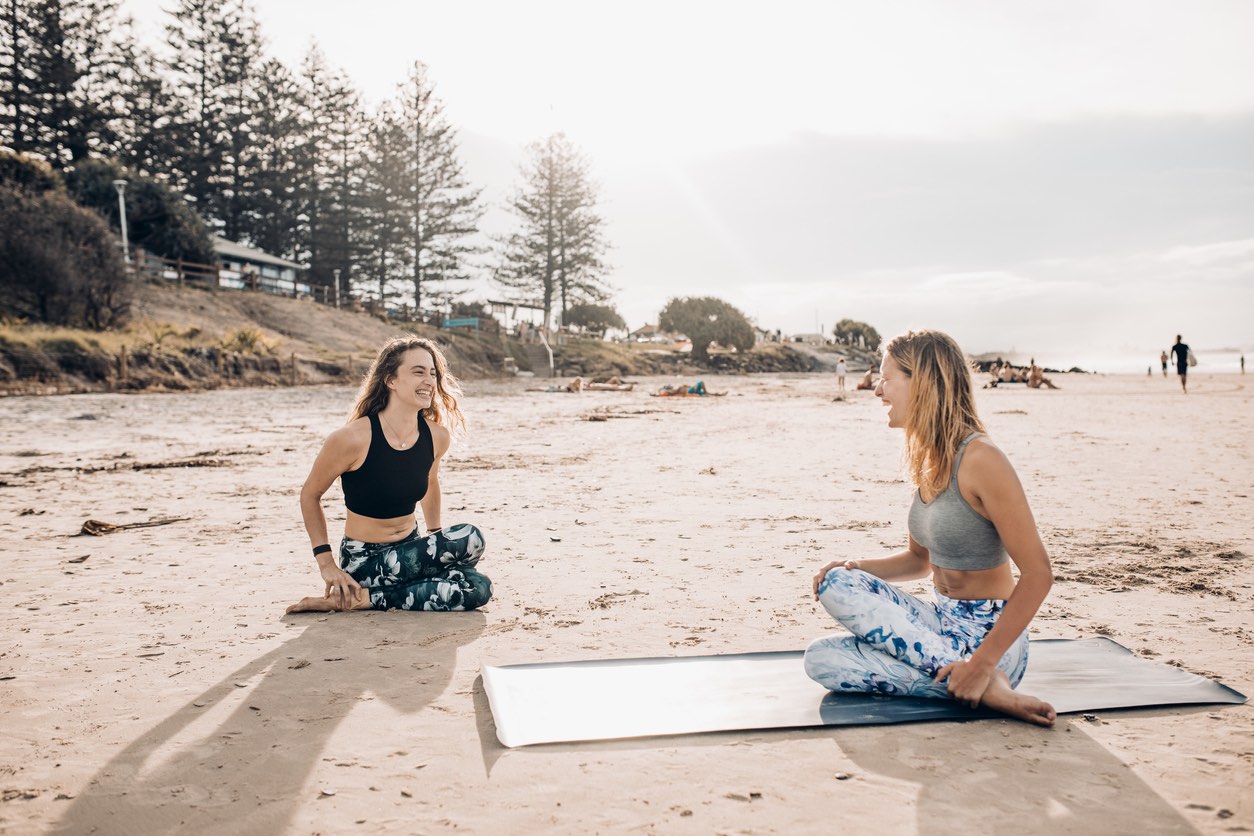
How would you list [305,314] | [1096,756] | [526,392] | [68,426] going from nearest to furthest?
[1096,756]
[68,426]
[526,392]
[305,314]

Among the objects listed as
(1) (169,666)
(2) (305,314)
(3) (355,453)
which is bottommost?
(1) (169,666)

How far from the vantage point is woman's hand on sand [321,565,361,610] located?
14.3ft

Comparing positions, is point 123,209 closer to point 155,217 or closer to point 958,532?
point 155,217

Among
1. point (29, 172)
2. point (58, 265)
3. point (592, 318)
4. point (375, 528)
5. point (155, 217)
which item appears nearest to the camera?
point (375, 528)

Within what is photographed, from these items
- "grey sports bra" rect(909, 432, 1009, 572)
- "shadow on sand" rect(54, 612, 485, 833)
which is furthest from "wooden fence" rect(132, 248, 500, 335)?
"grey sports bra" rect(909, 432, 1009, 572)

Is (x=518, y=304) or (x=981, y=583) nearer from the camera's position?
(x=981, y=583)

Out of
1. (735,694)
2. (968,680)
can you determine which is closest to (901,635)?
(968,680)

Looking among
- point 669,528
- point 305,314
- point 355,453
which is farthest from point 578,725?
point 305,314

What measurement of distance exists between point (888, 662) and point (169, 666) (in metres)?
3.01

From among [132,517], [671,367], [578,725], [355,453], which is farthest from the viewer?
[671,367]

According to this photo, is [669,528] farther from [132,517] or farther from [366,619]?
A: [132,517]

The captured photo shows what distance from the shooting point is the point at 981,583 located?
318cm

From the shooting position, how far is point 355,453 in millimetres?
4387

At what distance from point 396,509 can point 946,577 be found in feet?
9.09
